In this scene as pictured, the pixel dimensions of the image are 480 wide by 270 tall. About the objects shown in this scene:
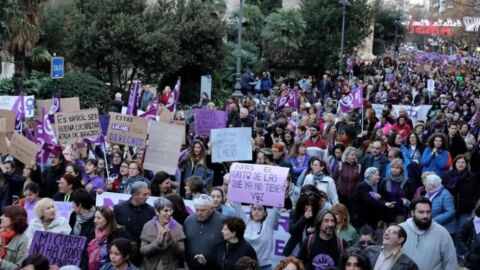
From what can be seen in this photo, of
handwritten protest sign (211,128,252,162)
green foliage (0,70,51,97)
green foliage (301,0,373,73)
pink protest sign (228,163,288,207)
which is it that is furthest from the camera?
green foliage (301,0,373,73)

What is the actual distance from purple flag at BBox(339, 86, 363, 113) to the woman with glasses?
1095 centimetres

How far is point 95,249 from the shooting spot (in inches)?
289

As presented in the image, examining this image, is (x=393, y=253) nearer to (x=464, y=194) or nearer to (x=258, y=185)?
(x=258, y=185)

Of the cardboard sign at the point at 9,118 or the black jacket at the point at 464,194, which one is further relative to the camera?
the cardboard sign at the point at 9,118

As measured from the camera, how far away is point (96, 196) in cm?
981

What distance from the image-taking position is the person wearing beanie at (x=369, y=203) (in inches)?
377

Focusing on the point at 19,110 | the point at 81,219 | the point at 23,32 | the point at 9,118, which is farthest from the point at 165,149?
the point at 23,32

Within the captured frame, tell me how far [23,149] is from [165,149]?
1.88m

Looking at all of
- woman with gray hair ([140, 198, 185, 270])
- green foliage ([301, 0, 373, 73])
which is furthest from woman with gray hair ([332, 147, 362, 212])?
green foliage ([301, 0, 373, 73])

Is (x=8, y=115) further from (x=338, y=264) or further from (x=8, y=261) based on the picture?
(x=338, y=264)

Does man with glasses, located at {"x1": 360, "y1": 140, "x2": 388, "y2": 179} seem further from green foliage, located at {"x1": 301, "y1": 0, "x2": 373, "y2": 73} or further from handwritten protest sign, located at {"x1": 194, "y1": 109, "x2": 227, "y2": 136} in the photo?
green foliage, located at {"x1": 301, "y1": 0, "x2": 373, "y2": 73}

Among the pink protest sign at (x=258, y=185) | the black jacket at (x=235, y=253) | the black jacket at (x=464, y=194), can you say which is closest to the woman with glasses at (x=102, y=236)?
the black jacket at (x=235, y=253)

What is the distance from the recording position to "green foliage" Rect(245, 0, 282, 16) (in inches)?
1860

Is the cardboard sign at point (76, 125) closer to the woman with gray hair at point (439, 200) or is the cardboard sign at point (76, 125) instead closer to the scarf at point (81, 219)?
the scarf at point (81, 219)
